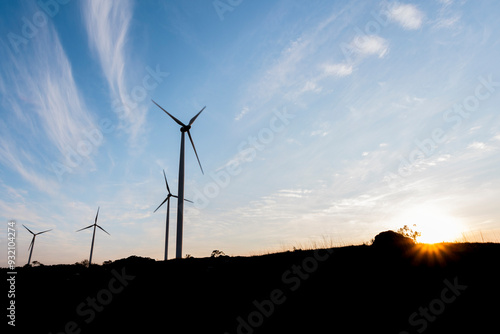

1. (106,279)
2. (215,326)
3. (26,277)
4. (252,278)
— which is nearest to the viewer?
(215,326)

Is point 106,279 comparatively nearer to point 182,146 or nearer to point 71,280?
point 71,280

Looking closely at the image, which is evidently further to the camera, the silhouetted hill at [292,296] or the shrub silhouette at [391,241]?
the shrub silhouette at [391,241]

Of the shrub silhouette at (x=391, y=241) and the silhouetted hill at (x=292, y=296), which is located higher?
the shrub silhouette at (x=391, y=241)

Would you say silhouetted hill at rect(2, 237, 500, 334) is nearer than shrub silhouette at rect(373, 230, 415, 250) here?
Yes

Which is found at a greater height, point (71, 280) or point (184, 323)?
point (71, 280)

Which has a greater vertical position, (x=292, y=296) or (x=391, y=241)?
(x=391, y=241)

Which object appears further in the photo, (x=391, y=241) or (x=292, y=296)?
(x=391, y=241)

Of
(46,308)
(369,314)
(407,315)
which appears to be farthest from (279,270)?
(46,308)

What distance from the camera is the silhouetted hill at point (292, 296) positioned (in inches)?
460

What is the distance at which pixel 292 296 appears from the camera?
47.3 ft

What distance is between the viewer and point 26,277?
2497cm

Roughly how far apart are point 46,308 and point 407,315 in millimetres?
22088

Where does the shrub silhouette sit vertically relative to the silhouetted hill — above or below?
above

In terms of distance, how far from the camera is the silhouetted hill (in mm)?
11680
